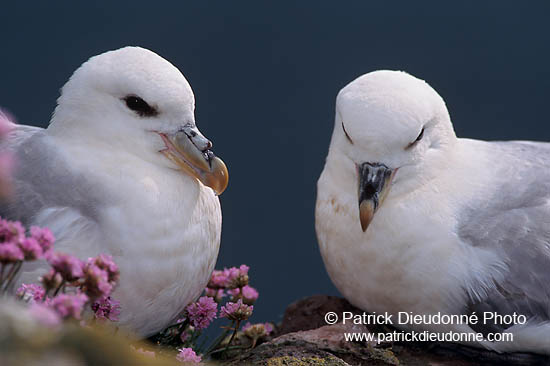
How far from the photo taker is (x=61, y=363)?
66 centimetres

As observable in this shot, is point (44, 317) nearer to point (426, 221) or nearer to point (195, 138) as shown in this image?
point (195, 138)

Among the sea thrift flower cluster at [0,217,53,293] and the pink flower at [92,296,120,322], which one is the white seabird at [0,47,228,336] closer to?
the pink flower at [92,296,120,322]

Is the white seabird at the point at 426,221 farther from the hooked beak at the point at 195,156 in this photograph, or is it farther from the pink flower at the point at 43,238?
the pink flower at the point at 43,238

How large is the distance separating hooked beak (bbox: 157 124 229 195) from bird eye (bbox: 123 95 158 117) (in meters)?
0.05

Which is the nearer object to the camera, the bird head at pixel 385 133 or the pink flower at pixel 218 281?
the bird head at pixel 385 133

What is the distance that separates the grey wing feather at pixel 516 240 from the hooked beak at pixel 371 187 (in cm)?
23

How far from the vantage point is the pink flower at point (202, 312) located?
5.66 feet

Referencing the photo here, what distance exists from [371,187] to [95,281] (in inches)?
30.4

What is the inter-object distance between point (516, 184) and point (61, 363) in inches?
56.4

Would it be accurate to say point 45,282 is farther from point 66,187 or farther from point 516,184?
point 516,184

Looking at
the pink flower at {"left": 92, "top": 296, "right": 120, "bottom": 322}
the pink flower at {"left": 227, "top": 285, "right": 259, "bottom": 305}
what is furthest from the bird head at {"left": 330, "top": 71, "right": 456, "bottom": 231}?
the pink flower at {"left": 92, "top": 296, "right": 120, "bottom": 322}

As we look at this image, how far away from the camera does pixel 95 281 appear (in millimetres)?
1075

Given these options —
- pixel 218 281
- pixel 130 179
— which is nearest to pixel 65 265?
pixel 130 179

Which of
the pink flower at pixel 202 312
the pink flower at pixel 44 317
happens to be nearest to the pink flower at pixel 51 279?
the pink flower at pixel 44 317
